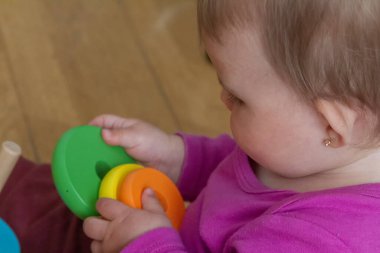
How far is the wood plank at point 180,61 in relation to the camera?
4.01ft

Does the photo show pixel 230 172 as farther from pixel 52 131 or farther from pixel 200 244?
pixel 52 131

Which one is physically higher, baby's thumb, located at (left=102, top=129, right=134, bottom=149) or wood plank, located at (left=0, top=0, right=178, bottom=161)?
baby's thumb, located at (left=102, top=129, right=134, bottom=149)

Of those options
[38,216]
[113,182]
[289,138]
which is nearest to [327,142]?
[289,138]

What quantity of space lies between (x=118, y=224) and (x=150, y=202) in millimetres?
55

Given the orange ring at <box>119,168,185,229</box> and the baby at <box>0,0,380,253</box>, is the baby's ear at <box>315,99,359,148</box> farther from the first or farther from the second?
the orange ring at <box>119,168,185,229</box>

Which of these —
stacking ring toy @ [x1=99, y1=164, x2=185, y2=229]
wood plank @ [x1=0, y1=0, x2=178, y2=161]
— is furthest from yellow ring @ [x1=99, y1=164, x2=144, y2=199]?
wood plank @ [x1=0, y1=0, x2=178, y2=161]

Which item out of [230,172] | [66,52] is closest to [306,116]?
[230,172]

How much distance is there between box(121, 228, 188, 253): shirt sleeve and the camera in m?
0.60

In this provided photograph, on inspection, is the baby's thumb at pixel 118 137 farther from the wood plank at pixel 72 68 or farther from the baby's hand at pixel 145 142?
the wood plank at pixel 72 68

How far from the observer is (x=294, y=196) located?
23.2 inches

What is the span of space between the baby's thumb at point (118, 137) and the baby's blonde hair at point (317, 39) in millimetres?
251

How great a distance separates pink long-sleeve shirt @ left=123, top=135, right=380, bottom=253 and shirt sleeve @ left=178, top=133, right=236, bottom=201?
0.09 meters

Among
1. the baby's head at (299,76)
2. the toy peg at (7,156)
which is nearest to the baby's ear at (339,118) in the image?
the baby's head at (299,76)

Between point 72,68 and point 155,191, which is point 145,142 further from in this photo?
point 72,68
